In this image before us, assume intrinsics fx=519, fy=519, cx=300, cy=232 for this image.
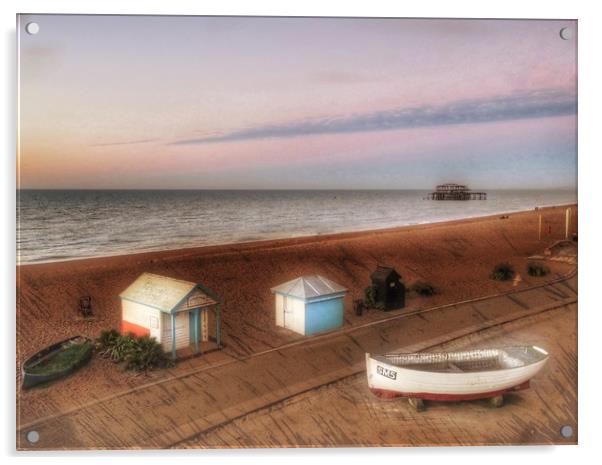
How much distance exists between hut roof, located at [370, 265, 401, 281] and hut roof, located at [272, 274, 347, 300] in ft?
0.60

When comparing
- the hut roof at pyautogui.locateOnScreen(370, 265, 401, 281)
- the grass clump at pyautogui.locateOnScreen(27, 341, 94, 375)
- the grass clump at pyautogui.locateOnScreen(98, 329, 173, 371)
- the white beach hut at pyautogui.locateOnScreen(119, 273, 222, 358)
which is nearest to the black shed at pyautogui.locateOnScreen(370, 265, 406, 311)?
the hut roof at pyautogui.locateOnScreen(370, 265, 401, 281)

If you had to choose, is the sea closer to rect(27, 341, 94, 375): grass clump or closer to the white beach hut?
the white beach hut

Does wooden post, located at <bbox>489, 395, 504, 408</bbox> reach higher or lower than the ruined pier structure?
lower

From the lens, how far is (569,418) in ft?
9.16

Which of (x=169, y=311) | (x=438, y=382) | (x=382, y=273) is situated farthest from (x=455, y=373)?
(x=169, y=311)

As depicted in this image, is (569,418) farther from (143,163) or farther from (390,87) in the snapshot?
(143,163)

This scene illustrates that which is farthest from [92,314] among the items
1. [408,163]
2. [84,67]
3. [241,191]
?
[408,163]

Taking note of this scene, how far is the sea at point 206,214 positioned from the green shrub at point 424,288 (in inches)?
13.9

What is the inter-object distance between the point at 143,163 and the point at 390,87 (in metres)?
1.35

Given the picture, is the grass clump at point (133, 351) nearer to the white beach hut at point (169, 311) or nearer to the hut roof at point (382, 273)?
the white beach hut at point (169, 311)

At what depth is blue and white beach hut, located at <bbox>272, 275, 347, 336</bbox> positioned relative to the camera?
2.73 m

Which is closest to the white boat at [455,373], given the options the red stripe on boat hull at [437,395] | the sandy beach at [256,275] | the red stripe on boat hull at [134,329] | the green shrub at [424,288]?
the red stripe on boat hull at [437,395]

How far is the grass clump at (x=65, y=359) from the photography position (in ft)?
8.56

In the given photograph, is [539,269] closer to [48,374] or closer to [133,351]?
[133,351]
